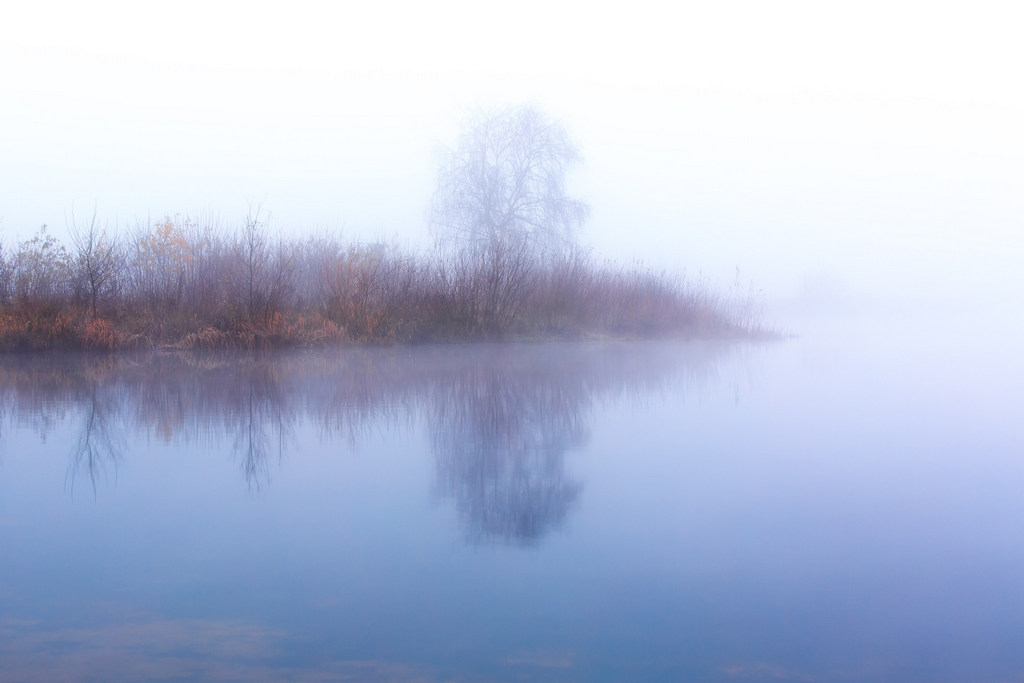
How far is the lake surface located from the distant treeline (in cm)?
392

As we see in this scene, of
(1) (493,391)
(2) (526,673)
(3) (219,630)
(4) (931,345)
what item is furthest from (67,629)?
(4) (931,345)

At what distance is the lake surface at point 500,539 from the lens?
215cm

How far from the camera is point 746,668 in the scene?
6.81 ft

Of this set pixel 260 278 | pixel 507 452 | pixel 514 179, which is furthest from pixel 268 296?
pixel 514 179

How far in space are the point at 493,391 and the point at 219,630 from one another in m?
4.48

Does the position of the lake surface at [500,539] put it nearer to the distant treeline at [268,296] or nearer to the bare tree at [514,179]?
the distant treeline at [268,296]

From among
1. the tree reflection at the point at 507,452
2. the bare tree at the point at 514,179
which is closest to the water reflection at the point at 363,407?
the tree reflection at the point at 507,452

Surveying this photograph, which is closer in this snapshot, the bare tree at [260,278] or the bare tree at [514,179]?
the bare tree at [260,278]

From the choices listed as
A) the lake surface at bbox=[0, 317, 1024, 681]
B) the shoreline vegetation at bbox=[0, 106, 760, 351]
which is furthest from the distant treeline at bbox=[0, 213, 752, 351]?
the lake surface at bbox=[0, 317, 1024, 681]

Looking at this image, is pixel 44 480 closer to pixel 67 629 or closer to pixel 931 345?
pixel 67 629

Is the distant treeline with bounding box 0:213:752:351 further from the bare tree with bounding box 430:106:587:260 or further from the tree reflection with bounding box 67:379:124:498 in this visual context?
the bare tree with bounding box 430:106:587:260

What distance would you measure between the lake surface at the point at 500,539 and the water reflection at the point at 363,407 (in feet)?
0.12

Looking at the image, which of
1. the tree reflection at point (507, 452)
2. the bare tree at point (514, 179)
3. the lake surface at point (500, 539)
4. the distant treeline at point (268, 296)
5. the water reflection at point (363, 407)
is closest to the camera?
the lake surface at point (500, 539)

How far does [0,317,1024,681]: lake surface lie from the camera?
2.15 meters
